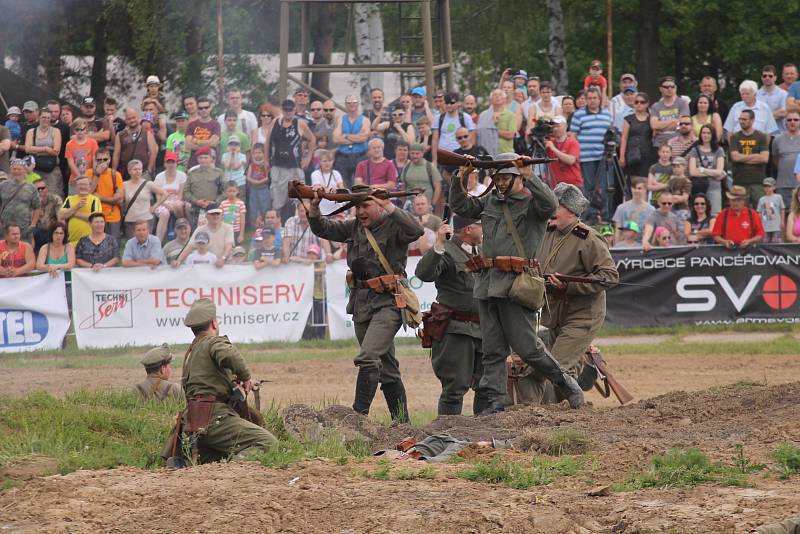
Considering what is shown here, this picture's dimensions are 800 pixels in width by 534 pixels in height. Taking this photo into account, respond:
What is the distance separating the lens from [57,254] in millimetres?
18969

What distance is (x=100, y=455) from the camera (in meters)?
10.1

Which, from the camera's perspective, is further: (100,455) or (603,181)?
(603,181)

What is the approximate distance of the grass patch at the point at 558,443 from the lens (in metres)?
9.77

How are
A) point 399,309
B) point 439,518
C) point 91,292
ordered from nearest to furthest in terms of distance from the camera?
1. point 439,518
2. point 399,309
3. point 91,292

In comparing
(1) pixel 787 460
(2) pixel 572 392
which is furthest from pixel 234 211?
(1) pixel 787 460

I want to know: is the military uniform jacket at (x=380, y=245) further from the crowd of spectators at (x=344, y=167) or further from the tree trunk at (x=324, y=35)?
the tree trunk at (x=324, y=35)

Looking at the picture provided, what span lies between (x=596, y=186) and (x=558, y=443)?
434 inches

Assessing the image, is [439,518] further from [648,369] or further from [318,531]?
[648,369]

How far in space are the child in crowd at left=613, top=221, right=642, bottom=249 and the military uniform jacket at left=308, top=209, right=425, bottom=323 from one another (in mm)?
7325

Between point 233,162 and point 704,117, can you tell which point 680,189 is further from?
point 233,162

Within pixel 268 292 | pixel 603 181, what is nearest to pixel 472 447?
pixel 268 292

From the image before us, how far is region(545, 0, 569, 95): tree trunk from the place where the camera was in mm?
29172

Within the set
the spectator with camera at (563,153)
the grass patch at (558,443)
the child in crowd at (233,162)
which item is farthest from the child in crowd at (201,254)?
the grass patch at (558,443)

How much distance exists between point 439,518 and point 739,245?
11.5m
